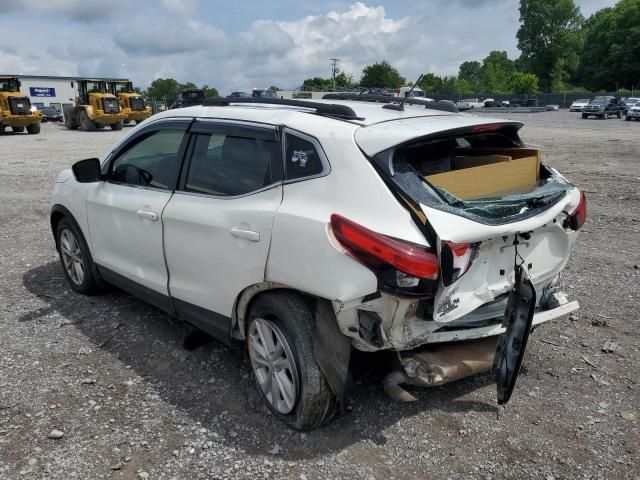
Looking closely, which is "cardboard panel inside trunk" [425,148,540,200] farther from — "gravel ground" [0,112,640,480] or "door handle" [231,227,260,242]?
"gravel ground" [0,112,640,480]

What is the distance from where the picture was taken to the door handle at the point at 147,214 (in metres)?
3.74

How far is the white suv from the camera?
8.73 feet

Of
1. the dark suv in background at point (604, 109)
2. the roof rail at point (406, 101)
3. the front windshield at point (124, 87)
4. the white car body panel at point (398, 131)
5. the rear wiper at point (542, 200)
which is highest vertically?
the front windshield at point (124, 87)

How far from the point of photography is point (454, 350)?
316 cm

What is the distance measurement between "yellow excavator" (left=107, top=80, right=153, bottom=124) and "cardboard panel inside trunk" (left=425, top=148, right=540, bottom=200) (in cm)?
3155

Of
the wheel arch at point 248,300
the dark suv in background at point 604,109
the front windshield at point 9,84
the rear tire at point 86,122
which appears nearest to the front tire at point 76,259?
the wheel arch at point 248,300

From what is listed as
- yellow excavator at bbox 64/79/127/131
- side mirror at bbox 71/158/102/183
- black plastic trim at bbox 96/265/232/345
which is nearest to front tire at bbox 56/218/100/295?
black plastic trim at bbox 96/265/232/345

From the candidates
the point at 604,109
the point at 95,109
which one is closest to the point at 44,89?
the point at 95,109

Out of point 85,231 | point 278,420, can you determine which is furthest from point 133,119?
point 278,420

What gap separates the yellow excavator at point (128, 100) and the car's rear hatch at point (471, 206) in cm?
3188

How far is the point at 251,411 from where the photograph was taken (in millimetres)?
3312

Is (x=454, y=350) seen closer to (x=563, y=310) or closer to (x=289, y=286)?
(x=563, y=310)

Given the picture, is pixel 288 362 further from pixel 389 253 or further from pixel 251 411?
pixel 389 253

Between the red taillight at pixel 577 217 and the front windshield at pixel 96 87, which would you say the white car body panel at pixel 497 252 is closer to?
the red taillight at pixel 577 217
